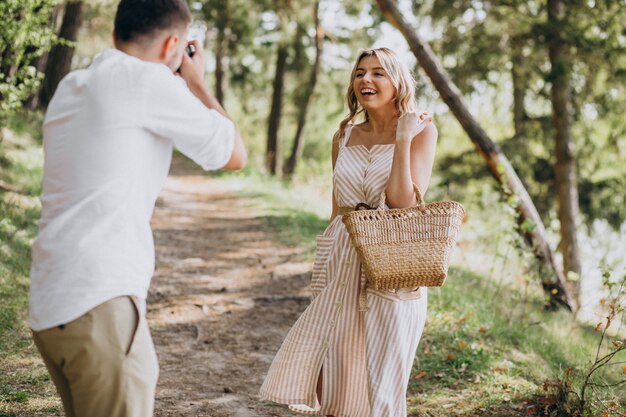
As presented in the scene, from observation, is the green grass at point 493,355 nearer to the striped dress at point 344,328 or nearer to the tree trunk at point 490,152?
the tree trunk at point 490,152

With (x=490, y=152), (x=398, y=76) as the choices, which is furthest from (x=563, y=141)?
(x=398, y=76)

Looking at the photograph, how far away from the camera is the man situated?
2.04 meters

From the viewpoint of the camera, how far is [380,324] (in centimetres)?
341

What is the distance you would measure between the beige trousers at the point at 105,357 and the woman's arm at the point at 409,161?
1.57m

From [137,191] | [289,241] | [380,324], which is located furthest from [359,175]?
A: [289,241]

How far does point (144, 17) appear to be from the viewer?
2.19 metres

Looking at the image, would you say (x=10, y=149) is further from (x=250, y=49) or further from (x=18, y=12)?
(x=250, y=49)

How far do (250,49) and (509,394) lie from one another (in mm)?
18266

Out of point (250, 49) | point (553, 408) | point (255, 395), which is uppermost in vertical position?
point (250, 49)

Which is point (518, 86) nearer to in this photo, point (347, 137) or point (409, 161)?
point (347, 137)

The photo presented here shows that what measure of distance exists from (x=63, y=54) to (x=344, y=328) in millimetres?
12117

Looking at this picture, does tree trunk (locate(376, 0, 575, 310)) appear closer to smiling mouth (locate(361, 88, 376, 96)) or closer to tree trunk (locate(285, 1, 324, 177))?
smiling mouth (locate(361, 88, 376, 96))

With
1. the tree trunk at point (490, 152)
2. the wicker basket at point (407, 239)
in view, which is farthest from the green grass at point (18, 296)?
the tree trunk at point (490, 152)

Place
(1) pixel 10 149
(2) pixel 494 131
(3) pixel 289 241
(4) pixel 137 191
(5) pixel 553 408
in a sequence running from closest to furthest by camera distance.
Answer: (4) pixel 137 191 < (5) pixel 553 408 < (3) pixel 289 241 < (1) pixel 10 149 < (2) pixel 494 131
